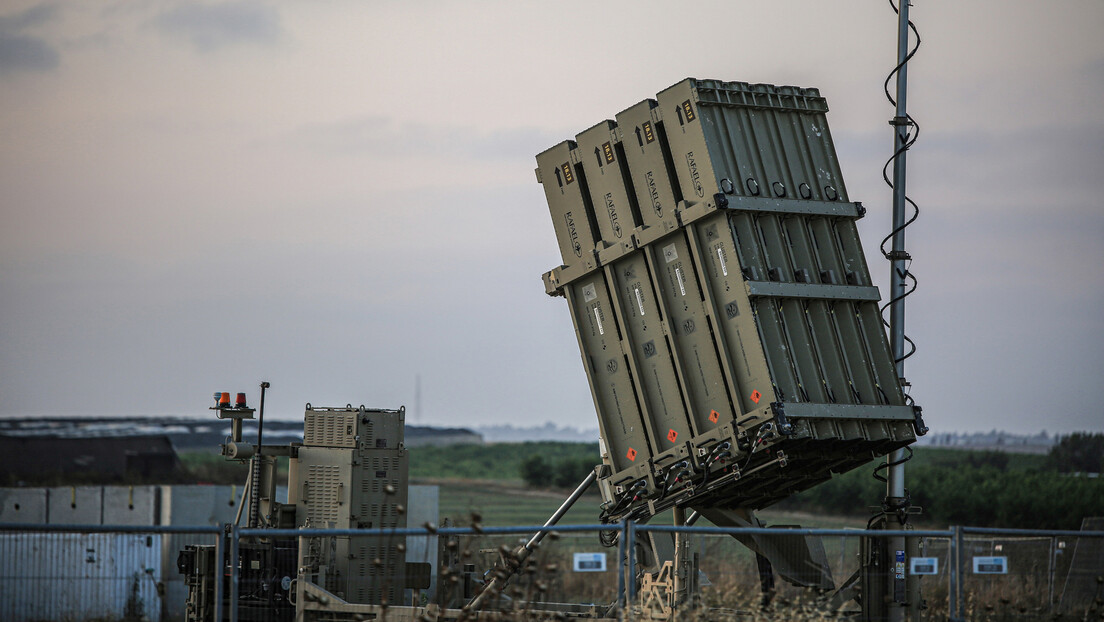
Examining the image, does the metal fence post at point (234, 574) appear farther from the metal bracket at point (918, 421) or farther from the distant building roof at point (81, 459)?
the distant building roof at point (81, 459)

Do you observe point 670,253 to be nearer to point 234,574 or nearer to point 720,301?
point 720,301

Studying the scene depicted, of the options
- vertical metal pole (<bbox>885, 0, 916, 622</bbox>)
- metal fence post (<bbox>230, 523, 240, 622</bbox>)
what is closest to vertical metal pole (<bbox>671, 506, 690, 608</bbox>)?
vertical metal pole (<bbox>885, 0, 916, 622</bbox>)

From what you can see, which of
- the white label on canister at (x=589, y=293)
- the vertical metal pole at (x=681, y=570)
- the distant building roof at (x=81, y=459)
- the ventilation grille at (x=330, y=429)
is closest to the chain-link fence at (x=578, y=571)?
the vertical metal pole at (x=681, y=570)

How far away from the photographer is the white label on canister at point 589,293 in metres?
11.9

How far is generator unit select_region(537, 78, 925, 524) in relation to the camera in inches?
426

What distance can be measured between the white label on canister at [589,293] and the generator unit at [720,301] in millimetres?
15

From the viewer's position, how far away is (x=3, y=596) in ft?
31.3

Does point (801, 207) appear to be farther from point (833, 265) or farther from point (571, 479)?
point (571, 479)

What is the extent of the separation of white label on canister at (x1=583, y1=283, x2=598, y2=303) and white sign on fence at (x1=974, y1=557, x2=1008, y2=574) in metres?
4.20

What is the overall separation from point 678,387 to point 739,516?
166 cm

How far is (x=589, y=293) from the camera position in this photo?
1188 cm

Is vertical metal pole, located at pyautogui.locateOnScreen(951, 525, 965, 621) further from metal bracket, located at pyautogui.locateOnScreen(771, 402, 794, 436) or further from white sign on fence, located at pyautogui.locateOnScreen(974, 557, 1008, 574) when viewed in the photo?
metal bracket, located at pyautogui.locateOnScreen(771, 402, 794, 436)

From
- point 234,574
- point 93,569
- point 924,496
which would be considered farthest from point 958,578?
point 924,496

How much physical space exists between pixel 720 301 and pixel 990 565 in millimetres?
3164
